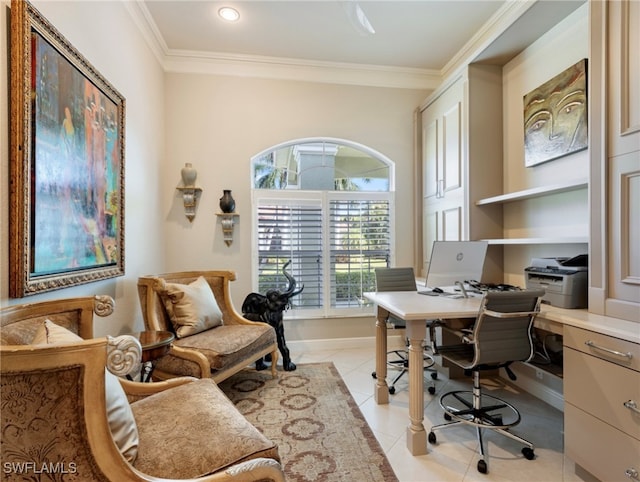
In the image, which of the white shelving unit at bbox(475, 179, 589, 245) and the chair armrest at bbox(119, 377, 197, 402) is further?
the white shelving unit at bbox(475, 179, 589, 245)

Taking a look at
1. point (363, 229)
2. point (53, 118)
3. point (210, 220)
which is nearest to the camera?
point (53, 118)

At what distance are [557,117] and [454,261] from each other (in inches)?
50.5

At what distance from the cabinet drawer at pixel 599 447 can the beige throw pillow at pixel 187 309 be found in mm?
2426

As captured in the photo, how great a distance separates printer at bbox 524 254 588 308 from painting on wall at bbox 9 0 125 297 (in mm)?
2744

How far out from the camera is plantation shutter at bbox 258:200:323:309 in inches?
140

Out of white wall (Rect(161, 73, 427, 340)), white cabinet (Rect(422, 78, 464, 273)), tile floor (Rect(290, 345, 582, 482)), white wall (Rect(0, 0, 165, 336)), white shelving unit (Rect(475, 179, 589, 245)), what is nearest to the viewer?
white wall (Rect(0, 0, 165, 336))

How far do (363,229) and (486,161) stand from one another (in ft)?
4.67

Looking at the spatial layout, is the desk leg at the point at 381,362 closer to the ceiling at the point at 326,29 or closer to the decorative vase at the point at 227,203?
the decorative vase at the point at 227,203

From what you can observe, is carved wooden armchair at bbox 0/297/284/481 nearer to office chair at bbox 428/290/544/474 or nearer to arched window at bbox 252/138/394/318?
office chair at bbox 428/290/544/474

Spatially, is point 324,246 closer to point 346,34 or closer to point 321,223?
point 321,223

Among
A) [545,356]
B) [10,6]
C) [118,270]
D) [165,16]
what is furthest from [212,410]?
[165,16]

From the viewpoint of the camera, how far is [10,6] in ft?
4.28

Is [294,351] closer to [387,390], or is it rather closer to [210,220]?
[387,390]

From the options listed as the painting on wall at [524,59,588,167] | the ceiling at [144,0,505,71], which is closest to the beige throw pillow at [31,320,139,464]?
the ceiling at [144,0,505,71]
